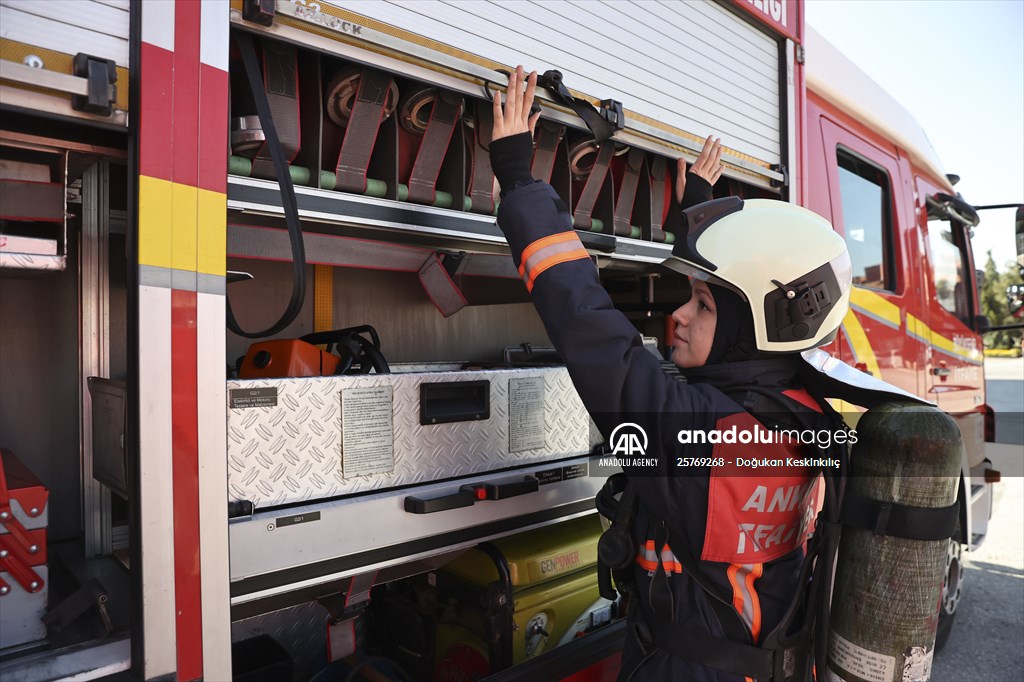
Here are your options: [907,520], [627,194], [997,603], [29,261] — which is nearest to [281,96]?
[29,261]

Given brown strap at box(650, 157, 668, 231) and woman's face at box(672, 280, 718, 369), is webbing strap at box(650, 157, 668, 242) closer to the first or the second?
brown strap at box(650, 157, 668, 231)

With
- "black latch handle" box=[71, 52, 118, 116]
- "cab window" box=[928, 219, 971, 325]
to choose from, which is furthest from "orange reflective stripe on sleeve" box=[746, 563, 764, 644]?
"cab window" box=[928, 219, 971, 325]

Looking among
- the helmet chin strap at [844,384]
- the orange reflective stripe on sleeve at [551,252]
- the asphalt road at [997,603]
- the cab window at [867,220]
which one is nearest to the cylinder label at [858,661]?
the helmet chin strap at [844,384]

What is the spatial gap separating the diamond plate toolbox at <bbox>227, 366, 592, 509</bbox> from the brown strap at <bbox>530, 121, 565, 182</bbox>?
65cm

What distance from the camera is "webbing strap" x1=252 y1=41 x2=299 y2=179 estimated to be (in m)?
1.57

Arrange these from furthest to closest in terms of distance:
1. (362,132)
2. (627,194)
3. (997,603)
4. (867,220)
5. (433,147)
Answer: (997,603)
(867,220)
(627,194)
(433,147)
(362,132)

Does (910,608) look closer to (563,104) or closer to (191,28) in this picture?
(563,104)

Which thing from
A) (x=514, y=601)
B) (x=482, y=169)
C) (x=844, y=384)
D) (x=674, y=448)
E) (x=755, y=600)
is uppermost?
(x=482, y=169)

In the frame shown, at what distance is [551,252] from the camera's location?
1.50 meters

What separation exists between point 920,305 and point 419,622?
3.30 metres

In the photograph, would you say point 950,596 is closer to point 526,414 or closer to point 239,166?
point 526,414

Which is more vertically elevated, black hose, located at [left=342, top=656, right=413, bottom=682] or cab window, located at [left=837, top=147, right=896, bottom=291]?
cab window, located at [left=837, top=147, right=896, bottom=291]

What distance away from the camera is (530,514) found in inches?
75.9

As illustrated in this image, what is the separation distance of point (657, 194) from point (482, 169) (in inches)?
34.8
